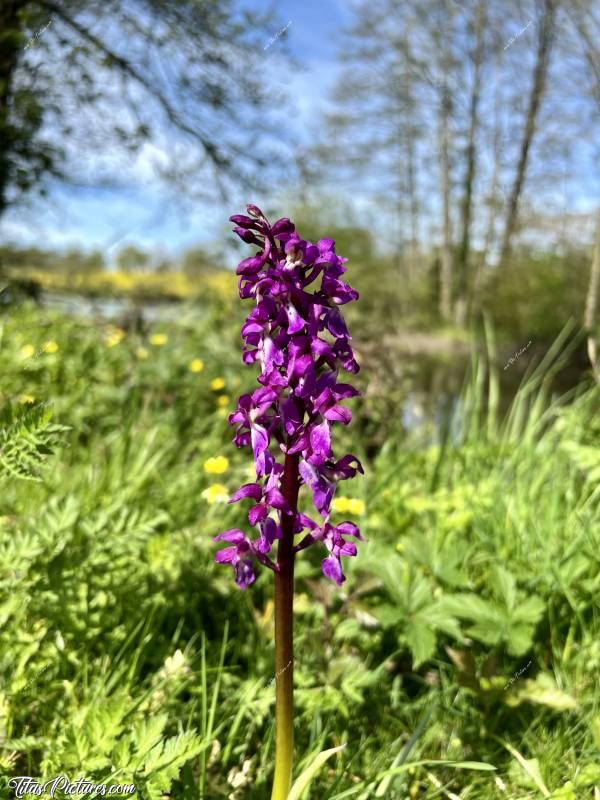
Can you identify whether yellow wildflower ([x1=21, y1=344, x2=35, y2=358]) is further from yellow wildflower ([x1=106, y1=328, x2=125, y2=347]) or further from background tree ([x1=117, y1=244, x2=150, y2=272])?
Answer: background tree ([x1=117, y1=244, x2=150, y2=272])

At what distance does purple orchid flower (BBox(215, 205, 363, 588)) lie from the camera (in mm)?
1022

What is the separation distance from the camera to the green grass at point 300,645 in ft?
4.48

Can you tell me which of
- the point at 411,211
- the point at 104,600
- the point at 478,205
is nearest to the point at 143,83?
the point at 104,600

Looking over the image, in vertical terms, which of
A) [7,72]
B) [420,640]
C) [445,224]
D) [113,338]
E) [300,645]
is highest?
[445,224]

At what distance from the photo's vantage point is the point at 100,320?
5285 mm

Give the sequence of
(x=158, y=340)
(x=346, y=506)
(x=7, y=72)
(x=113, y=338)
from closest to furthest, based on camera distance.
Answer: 1. (x=346, y=506)
2. (x=113, y=338)
3. (x=158, y=340)
4. (x=7, y=72)

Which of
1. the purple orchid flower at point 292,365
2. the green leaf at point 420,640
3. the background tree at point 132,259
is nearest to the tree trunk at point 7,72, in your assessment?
the purple orchid flower at point 292,365

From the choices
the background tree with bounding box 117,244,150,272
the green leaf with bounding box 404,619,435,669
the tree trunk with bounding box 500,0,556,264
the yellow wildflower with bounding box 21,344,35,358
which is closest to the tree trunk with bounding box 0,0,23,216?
the yellow wildflower with bounding box 21,344,35,358

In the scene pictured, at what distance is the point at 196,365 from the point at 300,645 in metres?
2.47

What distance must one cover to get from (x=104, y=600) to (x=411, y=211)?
24188 mm

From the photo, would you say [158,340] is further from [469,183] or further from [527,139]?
[469,183]

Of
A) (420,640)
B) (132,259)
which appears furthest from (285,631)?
(132,259)

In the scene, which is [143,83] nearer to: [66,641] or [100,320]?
[100,320]

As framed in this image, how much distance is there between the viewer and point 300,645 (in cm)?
185
